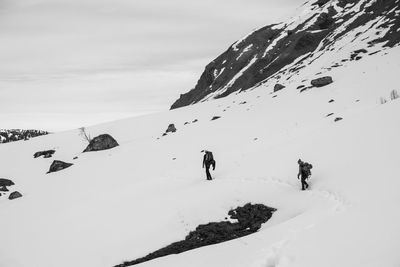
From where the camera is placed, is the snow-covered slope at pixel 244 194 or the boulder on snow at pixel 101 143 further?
the boulder on snow at pixel 101 143

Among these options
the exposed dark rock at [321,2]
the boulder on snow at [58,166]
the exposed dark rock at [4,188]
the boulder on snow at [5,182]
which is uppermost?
the exposed dark rock at [321,2]

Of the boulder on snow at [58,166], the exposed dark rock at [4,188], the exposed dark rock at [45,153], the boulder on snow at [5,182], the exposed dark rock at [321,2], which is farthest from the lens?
the exposed dark rock at [321,2]

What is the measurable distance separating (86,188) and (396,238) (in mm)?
26153

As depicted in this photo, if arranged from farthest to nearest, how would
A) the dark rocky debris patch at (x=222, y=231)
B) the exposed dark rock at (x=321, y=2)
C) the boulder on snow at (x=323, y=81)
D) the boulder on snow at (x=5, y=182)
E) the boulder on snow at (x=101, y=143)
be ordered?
the exposed dark rock at (x=321, y=2) → the boulder on snow at (x=101, y=143) → the boulder on snow at (x=323, y=81) → the boulder on snow at (x=5, y=182) → the dark rocky debris patch at (x=222, y=231)

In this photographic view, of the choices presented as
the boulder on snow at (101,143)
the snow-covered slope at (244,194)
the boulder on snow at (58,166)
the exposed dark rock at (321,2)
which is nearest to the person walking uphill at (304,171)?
the snow-covered slope at (244,194)

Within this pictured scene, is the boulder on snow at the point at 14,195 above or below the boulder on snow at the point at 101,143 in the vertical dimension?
below

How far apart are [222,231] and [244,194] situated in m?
3.30

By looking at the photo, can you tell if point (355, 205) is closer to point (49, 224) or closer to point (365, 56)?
point (49, 224)

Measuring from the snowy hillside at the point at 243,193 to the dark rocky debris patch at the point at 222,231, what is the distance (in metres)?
0.39

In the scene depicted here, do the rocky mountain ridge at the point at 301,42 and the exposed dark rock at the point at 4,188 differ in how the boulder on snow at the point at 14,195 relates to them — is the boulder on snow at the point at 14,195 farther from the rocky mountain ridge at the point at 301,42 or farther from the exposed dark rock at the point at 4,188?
the rocky mountain ridge at the point at 301,42

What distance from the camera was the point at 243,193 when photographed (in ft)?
59.6

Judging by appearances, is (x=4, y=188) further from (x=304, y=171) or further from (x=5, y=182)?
(x=304, y=171)

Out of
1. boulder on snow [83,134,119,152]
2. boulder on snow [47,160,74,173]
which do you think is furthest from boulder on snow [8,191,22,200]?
boulder on snow [83,134,119,152]

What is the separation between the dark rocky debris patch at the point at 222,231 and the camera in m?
14.2
